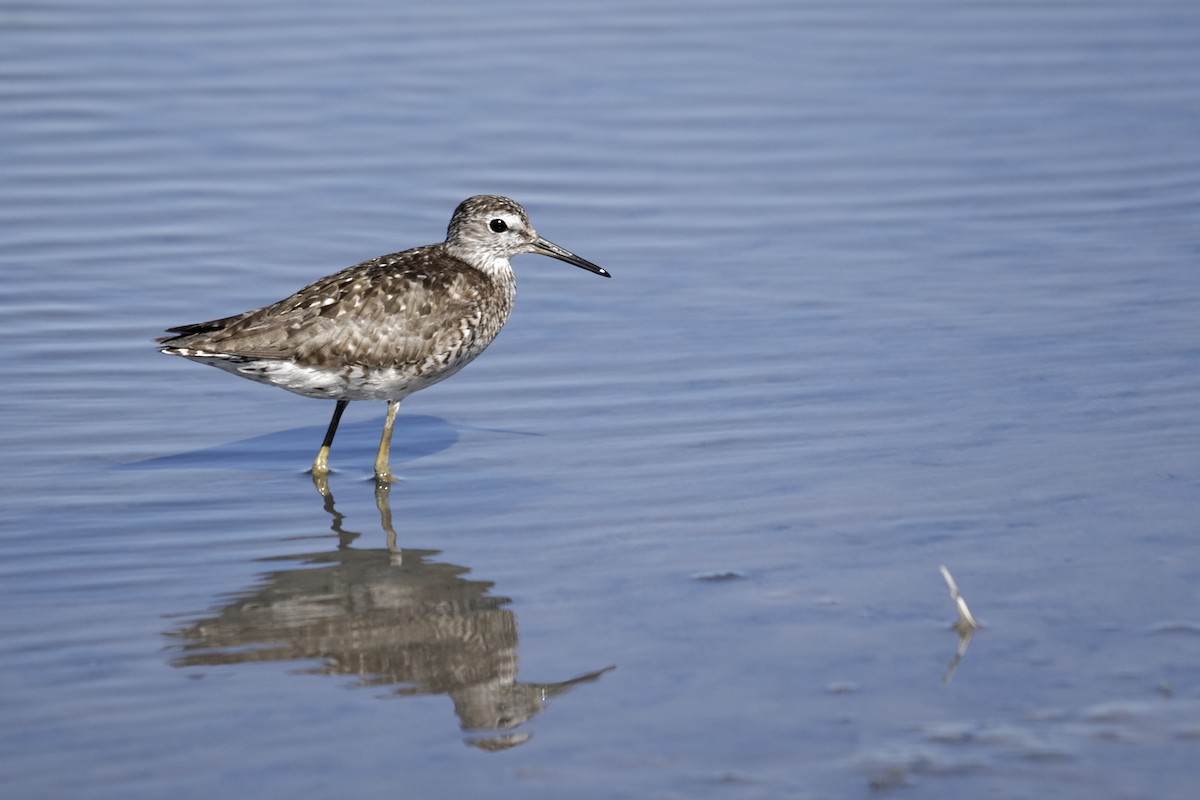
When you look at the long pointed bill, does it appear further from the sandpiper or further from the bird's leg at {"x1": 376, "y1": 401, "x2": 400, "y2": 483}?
the bird's leg at {"x1": 376, "y1": 401, "x2": 400, "y2": 483}

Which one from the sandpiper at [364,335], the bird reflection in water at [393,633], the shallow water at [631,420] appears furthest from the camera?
the sandpiper at [364,335]

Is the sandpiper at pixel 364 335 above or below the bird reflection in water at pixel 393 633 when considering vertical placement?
above

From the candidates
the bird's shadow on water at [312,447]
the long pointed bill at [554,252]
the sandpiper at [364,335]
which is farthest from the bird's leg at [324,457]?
the long pointed bill at [554,252]

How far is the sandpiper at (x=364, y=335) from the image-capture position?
9.59 meters

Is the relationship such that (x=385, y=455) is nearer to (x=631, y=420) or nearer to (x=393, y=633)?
(x=631, y=420)

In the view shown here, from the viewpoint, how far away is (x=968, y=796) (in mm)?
5871

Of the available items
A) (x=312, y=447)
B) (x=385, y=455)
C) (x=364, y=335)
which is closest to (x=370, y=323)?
(x=364, y=335)

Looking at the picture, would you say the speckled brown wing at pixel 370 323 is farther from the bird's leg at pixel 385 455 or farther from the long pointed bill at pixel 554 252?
the long pointed bill at pixel 554 252

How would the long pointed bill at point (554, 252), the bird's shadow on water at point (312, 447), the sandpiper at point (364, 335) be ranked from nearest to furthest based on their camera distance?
the sandpiper at point (364, 335) < the bird's shadow on water at point (312, 447) < the long pointed bill at point (554, 252)

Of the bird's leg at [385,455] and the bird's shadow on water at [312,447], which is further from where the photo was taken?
the bird's shadow on water at [312,447]

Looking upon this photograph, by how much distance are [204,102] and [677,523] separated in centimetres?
980

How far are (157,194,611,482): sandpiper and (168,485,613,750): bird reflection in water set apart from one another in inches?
65.3

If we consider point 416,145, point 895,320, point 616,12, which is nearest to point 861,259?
point 895,320

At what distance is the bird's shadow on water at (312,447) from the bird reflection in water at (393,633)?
1.69m
